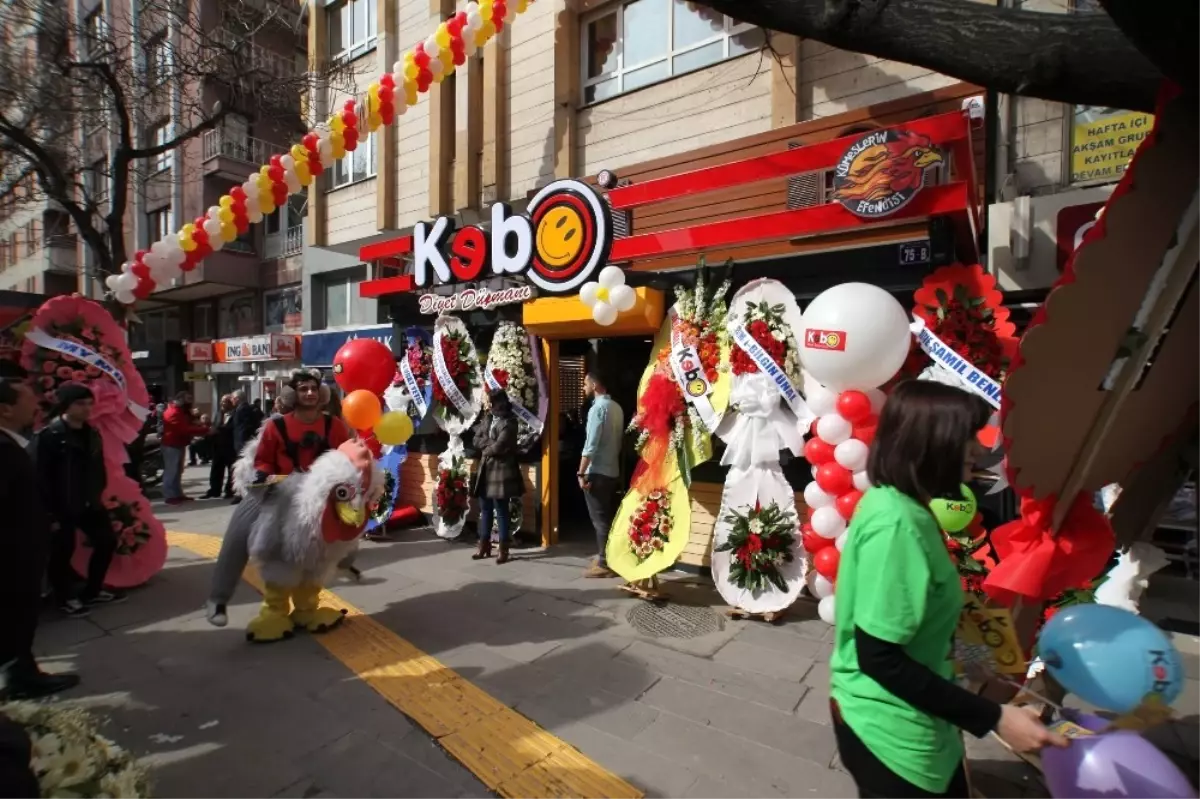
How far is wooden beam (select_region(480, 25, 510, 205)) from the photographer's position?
369 inches

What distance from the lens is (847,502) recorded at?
140 inches

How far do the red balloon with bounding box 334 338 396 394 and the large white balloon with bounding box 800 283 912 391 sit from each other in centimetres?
310

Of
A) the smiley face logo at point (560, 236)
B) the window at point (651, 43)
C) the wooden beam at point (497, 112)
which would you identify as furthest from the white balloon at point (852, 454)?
the wooden beam at point (497, 112)

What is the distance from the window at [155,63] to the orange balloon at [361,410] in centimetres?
824

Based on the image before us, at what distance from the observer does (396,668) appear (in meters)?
3.68

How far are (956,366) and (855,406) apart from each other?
3.05 feet

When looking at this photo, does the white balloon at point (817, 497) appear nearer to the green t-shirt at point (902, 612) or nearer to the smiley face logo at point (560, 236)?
the green t-shirt at point (902, 612)

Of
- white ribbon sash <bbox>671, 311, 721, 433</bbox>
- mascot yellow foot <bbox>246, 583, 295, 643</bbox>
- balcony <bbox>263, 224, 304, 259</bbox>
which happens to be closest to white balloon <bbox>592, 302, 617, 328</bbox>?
white ribbon sash <bbox>671, 311, 721, 433</bbox>

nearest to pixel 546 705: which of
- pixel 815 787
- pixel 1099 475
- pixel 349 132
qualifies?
pixel 815 787

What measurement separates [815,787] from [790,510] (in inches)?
88.5

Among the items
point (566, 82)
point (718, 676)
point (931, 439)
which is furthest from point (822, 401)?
point (566, 82)

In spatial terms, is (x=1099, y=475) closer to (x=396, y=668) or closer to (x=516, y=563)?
(x=396, y=668)

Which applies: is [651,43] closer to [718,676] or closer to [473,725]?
[718,676]

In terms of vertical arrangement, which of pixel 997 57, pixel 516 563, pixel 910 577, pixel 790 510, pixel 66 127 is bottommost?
pixel 516 563
